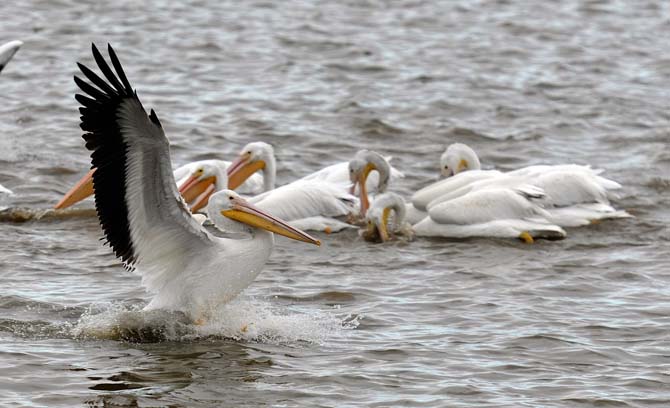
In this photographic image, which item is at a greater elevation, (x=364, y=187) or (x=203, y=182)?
(x=203, y=182)

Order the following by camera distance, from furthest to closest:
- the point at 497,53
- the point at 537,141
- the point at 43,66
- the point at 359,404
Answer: the point at 497,53 < the point at 43,66 < the point at 537,141 < the point at 359,404

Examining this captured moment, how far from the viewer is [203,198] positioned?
9055mm

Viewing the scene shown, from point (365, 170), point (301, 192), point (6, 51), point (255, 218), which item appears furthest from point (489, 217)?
point (6, 51)

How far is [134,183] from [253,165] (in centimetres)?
333

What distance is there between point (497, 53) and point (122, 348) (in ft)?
29.9

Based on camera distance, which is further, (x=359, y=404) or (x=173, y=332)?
(x=173, y=332)

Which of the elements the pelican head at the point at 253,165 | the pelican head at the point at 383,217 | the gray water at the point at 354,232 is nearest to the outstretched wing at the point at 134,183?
the gray water at the point at 354,232

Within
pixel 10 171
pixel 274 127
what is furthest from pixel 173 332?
pixel 274 127

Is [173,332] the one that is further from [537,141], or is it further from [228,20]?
[228,20]

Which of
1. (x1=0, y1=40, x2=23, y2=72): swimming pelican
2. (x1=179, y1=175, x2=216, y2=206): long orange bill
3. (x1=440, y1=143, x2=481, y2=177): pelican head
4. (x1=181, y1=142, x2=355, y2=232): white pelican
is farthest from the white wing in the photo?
(x1=0, y1=40, x2=23, y2=72): swimming pelican

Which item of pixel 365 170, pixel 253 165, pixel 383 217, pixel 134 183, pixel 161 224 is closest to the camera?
pixel 134 183

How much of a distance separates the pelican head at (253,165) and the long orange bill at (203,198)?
37 cm

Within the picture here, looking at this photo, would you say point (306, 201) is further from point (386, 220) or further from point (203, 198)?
point (203, 198)

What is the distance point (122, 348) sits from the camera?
6133 mm
